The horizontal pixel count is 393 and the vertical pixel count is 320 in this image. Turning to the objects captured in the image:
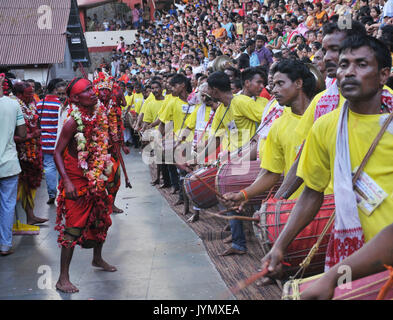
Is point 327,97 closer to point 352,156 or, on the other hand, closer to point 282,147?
point 282,147

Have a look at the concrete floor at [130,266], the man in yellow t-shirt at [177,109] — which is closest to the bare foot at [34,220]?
the concrete floor at [130,266]

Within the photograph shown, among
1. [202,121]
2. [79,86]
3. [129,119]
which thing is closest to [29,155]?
[202,121]

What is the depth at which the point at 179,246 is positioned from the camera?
6.73 metres

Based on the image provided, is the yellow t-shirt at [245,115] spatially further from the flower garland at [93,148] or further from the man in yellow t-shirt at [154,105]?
the man in yellow t-shirt at [154,105]

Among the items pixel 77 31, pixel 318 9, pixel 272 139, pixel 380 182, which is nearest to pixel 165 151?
pixel 318 9

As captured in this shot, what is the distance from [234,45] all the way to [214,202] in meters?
10.3

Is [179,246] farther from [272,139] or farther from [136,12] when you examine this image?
[136,12]

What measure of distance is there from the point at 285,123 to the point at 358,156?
170cm

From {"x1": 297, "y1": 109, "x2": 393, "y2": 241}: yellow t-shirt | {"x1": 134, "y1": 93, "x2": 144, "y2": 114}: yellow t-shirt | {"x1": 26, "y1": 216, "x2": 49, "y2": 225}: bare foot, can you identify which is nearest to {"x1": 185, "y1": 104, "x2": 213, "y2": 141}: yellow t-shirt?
{"x1": 26, "y1": 216, "x2": 49, "y2": 225}: bare foot

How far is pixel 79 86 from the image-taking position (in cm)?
536

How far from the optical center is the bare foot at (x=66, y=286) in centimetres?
521

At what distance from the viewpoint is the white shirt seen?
6.53 meters

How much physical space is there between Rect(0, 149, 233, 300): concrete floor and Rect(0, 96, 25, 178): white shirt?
107cm

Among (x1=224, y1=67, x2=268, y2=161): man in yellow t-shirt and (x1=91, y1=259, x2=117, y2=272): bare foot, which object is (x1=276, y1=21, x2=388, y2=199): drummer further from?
(x1=91, y1=259, x2=117, y2=272): bare foot
